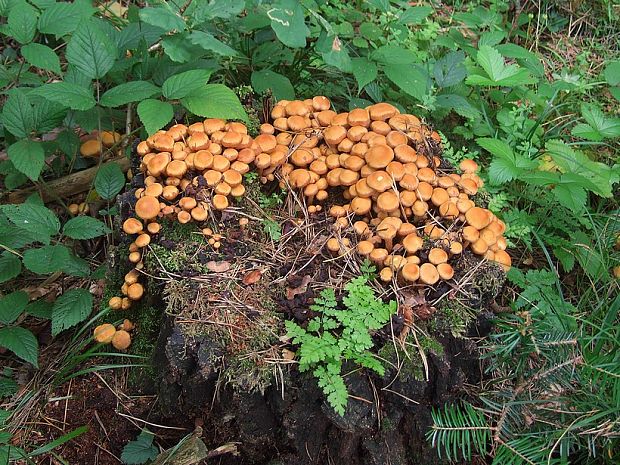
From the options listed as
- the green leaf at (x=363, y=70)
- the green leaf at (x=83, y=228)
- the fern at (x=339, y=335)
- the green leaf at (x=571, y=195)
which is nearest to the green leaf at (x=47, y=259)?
the green leaf at (x=83, y=228)

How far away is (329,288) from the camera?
2.73 meters

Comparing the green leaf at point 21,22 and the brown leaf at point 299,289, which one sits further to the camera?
the green leaf at point 21,22

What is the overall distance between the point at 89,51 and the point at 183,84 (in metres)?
0.62

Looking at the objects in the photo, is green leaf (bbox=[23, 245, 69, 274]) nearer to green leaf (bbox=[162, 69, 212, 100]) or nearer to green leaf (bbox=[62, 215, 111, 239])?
green leaf (bbox=[62, 215, 111, 239])

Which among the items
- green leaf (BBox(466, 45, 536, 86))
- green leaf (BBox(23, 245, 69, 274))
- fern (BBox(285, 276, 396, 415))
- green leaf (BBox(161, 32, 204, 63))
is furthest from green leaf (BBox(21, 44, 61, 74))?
green leaf (BBox(466, 45, 536, 86))

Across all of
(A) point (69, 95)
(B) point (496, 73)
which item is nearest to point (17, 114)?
(A) point (69, 95)

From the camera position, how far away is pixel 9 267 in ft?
10.8

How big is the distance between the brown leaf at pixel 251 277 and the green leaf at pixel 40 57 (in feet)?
5.78

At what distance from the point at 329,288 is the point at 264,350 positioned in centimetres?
44

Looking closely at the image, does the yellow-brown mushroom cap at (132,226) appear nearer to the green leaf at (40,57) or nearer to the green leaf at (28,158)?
the green leaf at (28,158)

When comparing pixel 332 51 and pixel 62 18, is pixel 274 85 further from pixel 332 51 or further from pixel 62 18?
pixel 62 18

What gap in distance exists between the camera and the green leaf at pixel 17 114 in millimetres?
3250

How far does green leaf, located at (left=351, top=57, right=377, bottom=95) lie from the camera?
344cm

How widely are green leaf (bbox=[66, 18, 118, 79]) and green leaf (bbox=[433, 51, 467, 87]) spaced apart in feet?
7.16
